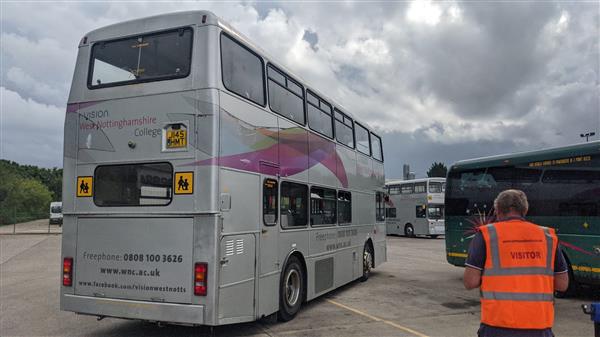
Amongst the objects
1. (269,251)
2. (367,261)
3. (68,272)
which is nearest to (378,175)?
(367,261)

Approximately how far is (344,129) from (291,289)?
4376mm

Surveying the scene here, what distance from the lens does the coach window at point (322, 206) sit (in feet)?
28.7

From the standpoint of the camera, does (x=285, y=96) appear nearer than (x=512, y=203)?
No

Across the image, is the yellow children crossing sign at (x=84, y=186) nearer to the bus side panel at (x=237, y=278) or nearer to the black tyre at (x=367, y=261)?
the bus side panel at (x=237, y=278)

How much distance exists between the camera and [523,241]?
3.23 metres

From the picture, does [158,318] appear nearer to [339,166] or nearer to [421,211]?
[339,166]

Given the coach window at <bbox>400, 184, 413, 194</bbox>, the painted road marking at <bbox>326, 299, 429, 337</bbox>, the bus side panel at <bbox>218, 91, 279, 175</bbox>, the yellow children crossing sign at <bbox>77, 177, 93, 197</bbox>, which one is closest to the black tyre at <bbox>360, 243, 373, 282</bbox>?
the painted road marking at <bbox>326, 299, 429, 337</bbox>

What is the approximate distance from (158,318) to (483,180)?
349 inches

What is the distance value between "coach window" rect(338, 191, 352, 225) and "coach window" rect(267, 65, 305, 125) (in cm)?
254

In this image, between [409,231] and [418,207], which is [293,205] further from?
[409,231]

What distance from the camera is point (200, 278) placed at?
18.6 ft

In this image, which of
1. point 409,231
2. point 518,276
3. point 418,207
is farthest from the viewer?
point 409,231

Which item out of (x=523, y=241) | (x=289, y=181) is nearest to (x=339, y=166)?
(x=289, y=181)

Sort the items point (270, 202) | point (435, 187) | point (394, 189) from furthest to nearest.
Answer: point (394, 189), point (435, 187), point (270, 202)
